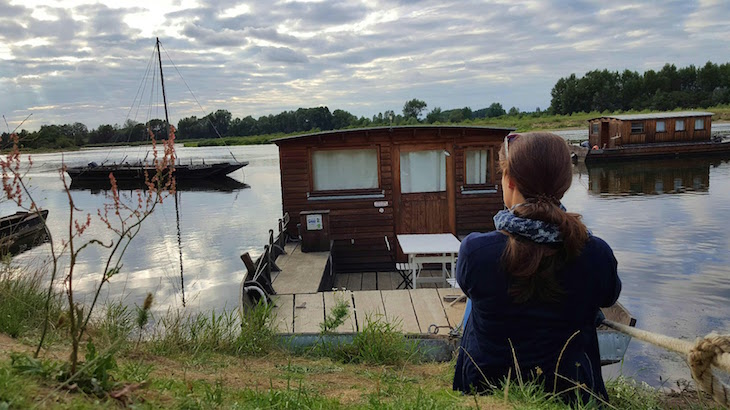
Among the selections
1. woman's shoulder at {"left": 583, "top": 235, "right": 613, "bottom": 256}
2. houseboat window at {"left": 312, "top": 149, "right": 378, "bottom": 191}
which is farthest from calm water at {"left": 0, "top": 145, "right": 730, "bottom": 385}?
houseboat window at {"left": 312, "top": 149, "right": 378, "bottom": 191}

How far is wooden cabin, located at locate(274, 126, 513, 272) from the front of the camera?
38.7 feet

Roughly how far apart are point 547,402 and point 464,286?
66cm

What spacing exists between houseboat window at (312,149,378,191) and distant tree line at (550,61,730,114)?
96.8 m

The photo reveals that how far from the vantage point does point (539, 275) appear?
6.96 feet

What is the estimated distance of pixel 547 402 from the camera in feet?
7.76

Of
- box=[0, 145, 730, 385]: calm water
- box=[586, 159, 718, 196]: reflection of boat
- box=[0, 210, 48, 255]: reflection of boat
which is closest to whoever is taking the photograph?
box=[0, 145, 730, 385]: calm water

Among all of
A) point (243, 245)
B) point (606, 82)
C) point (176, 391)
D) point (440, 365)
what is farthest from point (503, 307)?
point (606, 82)

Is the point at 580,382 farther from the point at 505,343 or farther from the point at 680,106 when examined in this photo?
the point at 680,106

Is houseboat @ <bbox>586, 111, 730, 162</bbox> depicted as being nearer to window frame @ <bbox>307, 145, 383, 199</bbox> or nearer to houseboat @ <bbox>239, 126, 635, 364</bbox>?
houseboat @ <bbox>239, 126, 635, 364</bbox>

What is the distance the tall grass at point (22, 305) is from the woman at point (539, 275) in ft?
11.7

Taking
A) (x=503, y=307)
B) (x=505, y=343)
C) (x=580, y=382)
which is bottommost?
(x=580, y=382)

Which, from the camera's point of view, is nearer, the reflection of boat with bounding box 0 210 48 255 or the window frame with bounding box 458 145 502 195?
the window frame with bounding box 458 145 502 195

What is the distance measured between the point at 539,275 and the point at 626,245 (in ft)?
60.6

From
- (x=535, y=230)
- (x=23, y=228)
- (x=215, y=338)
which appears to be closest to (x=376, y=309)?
(x=215, y=338)
